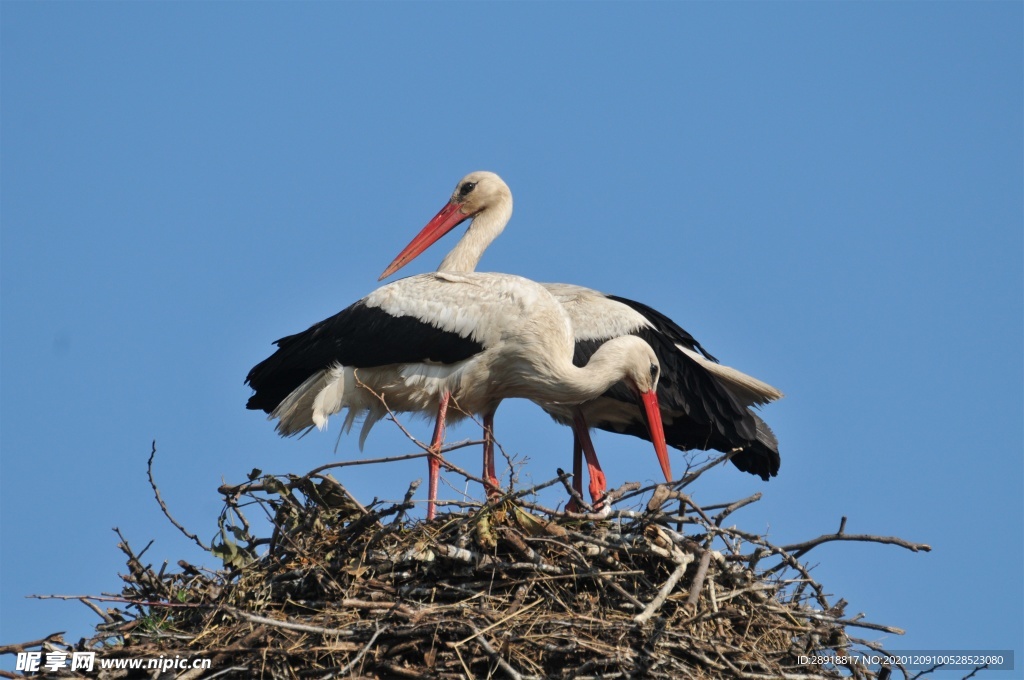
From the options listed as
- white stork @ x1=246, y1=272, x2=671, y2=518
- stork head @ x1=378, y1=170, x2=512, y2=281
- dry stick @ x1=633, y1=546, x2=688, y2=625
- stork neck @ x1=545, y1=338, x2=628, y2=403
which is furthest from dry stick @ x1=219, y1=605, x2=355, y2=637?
stork head @ x1=378, y1=170, x2=512, y2=281

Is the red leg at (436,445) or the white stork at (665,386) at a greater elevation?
the white stork at (665,386)

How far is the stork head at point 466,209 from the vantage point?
1209 centimetres

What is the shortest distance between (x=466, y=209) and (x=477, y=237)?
433mm

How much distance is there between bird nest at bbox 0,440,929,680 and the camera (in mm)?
7383

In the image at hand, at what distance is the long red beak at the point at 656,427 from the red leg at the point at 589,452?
46 centimetres

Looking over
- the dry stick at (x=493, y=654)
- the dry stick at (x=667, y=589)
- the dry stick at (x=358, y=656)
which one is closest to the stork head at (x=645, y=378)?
the dry stick at (x=667, y=589)

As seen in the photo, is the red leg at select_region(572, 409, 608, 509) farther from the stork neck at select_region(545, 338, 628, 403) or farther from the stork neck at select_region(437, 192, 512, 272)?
the stork neck at select_region(437, 192, 512, 272)

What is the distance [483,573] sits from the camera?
7887mm

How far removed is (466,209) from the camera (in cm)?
1221

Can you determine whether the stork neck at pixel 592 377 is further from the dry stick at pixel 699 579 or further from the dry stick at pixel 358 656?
the dry stick at pixel 358 656

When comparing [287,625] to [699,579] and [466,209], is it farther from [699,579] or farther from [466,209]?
[466,209]

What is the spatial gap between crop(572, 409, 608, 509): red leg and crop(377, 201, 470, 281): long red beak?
194 cm

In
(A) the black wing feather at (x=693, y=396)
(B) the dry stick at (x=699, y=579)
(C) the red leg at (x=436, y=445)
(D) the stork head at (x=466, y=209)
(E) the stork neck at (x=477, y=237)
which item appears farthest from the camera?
(D) the stork head at (x=466, y=209)

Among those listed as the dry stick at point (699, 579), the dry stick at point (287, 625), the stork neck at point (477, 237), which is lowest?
the dry stick at point (287, 625)
